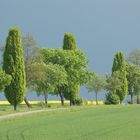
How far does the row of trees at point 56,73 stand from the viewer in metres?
49.3

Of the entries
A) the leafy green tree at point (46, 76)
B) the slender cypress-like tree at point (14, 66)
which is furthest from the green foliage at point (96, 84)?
the slender cypress-like tree at point (14, 66)

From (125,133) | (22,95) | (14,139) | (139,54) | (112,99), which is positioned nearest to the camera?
(14,139)

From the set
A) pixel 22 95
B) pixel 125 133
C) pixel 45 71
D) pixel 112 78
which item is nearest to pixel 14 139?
pixel 125 133

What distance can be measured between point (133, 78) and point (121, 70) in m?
6.03

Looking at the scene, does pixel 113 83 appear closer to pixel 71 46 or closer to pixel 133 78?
pixel 133 78

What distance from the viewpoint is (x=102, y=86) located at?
265 feet

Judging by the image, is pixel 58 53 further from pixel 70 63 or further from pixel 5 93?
pixel 5 93

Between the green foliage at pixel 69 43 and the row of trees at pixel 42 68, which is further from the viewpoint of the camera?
the green foliage at pixel 69 43

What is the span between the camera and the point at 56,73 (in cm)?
6159

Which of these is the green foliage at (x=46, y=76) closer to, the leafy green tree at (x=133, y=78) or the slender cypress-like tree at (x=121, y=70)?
the slender cypress-like tree at (x=121, y=70)

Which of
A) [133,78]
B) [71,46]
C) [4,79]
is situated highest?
[71,46]

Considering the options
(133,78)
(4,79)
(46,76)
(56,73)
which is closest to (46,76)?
(46,76)

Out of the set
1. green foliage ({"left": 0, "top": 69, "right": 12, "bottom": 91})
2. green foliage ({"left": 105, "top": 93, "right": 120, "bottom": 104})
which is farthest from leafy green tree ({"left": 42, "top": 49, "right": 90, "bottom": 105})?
green foliage ({"left": 0, "top": 69, "right": 12, "bottom": 91})

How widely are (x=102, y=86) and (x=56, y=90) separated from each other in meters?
12.3
